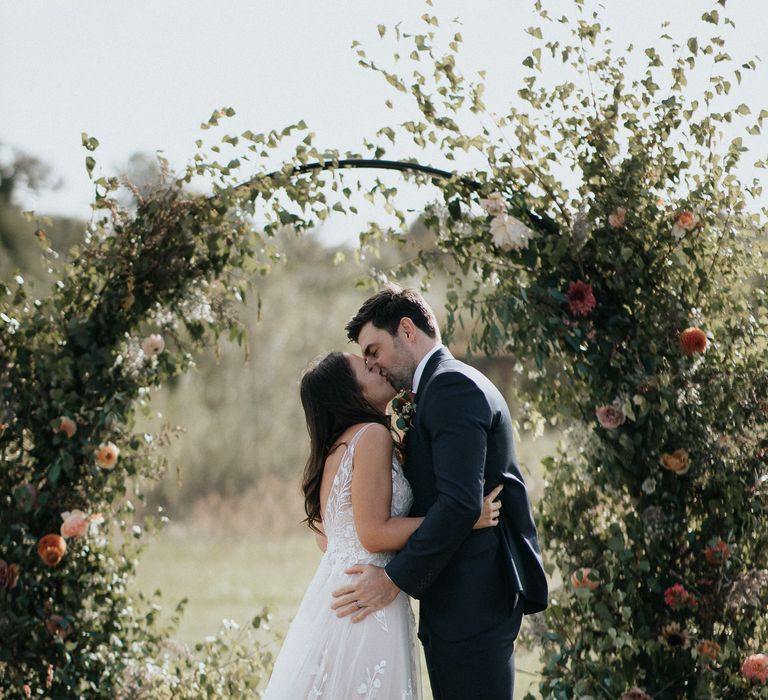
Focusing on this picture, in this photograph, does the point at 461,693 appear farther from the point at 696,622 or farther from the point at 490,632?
the point at 696,622

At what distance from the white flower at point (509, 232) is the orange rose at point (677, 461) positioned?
0.94 meters

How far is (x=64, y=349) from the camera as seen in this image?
164 inches

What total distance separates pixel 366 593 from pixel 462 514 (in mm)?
488

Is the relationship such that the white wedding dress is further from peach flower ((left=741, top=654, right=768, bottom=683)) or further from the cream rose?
peach flower ((left=741, top=654, right=768, bottom=683))

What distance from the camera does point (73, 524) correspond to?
405 centimetres

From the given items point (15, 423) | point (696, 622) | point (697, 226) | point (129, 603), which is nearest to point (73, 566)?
point (129, 603)

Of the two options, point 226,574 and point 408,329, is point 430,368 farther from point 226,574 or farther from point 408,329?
point 226,574

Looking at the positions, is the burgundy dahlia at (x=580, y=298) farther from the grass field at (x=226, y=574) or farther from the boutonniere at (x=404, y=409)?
the grass field at (x=226, y=574)

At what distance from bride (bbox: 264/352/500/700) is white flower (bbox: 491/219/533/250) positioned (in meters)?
0.78

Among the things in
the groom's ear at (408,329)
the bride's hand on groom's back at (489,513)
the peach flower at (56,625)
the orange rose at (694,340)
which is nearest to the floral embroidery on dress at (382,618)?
the bride's hand on groom's back at (489,513)

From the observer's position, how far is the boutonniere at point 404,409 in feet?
11.1

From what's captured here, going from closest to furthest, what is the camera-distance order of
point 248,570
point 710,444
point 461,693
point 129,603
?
point 461,693 → point 710,444 → point 129,603 → point 248,570

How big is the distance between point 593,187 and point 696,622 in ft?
5.48

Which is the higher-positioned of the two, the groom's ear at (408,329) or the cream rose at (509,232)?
the cream rose at (509,232)
